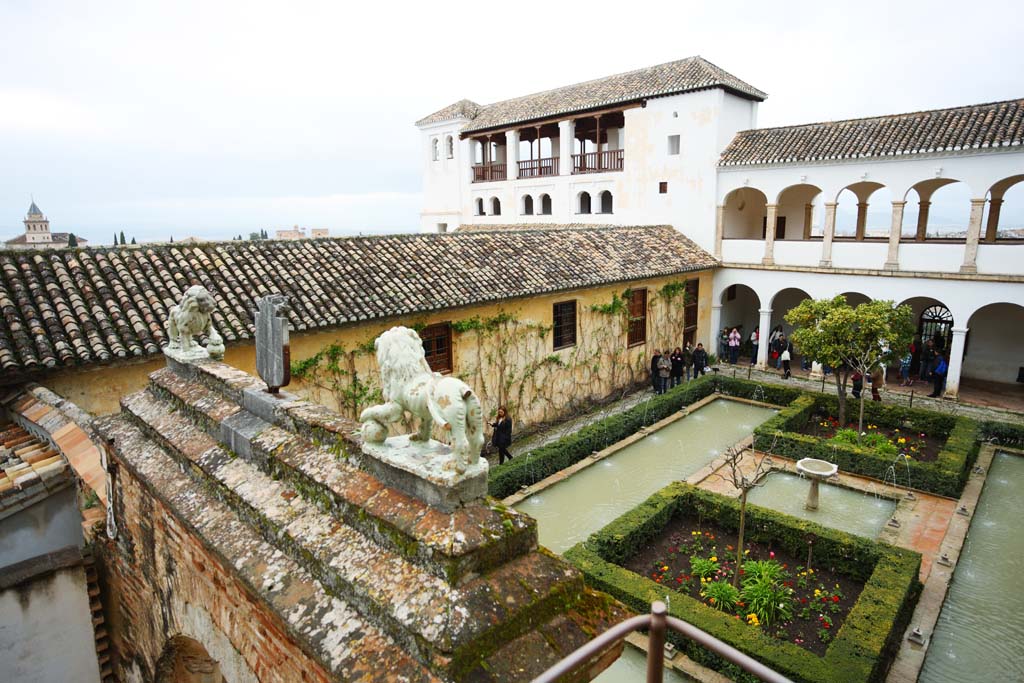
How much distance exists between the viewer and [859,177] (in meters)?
18.9

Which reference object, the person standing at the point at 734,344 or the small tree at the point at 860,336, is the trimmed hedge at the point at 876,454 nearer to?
the small tree at the point at 860,336

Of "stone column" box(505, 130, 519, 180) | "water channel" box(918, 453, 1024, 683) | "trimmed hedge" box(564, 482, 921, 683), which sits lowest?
"water channel" box(918, 453, 1024, 683)

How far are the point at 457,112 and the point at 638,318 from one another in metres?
18.7

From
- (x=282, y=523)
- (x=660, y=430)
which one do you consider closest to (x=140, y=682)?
(x=282, y=523)

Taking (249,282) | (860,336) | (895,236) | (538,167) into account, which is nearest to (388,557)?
(249,282)

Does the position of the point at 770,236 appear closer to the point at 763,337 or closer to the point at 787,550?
the point at 763,337

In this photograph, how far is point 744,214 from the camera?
25.0 meters

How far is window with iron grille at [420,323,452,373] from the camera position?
1333cm

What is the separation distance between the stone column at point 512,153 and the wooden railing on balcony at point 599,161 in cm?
317

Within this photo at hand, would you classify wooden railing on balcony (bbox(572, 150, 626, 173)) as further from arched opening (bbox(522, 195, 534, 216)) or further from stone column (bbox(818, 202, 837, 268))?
stone column (bbox(818, 202, 837, 268))

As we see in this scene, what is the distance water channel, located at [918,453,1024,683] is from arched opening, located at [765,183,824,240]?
1622cm

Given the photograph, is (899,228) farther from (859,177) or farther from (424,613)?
(424,613)

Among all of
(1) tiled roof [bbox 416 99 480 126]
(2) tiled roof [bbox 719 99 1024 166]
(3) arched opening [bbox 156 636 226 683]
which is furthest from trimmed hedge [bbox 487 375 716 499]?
(1) tiled roof [bbox 416 99 480 126]

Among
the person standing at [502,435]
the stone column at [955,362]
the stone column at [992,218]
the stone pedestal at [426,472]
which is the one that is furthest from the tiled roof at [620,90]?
the stone pedestal at [426,472]
